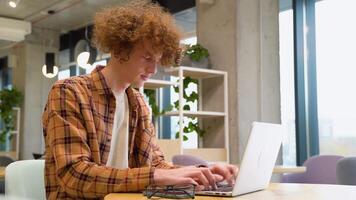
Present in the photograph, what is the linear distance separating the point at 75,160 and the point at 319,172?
261cm

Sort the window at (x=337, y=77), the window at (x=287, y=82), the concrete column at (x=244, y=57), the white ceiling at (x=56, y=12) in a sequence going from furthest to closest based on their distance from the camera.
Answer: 1. the white ceiling at (x=56, y=12)
2. the window at (x=287, y=82)
3. the window at (x=337, y=77)
4. the concrete column at (x=244, y=57)

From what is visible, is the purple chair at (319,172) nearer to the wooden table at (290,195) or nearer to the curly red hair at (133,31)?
the wooden table at (290,195)

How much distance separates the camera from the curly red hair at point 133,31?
Result: 162 cm

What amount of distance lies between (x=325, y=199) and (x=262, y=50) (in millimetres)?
4032

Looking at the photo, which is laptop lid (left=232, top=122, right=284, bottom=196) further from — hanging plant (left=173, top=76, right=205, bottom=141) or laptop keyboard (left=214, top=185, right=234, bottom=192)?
hanging plant (left=173, top=76, right=205, bottom=141)

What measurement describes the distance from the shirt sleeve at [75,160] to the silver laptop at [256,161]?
0.66ft

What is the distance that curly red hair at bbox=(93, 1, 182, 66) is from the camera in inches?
63.9

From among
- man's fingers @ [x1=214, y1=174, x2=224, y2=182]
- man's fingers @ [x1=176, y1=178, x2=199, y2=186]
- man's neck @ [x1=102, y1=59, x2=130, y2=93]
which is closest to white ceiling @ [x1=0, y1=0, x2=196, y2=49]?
man's neck @ [x1=102, y1=59, x2=130, y2=93]

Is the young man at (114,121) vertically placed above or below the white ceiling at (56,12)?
below

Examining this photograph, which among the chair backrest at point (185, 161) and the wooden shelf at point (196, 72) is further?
the wooden shelf at point (196, 72)

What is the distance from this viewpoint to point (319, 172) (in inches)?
141

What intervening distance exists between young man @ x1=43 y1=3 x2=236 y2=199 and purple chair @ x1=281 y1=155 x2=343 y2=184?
2020 millimetres

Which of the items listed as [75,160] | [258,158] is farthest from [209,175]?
[75,160]

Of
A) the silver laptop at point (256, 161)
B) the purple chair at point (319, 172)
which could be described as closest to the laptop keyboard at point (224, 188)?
the silver laptop at point (256, 161)
